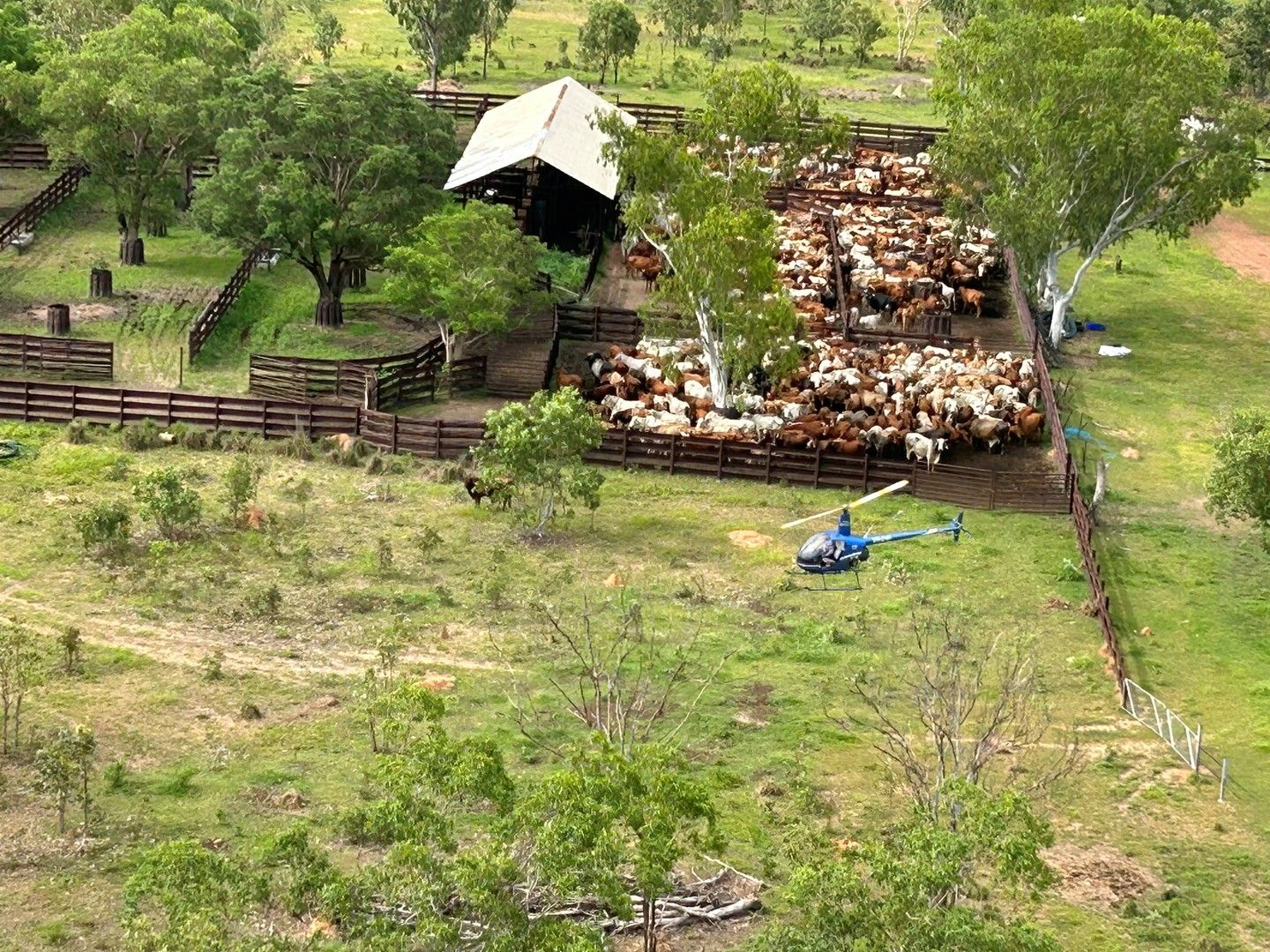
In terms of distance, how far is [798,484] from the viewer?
153 ft

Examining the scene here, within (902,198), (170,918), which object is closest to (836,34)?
(902,198)

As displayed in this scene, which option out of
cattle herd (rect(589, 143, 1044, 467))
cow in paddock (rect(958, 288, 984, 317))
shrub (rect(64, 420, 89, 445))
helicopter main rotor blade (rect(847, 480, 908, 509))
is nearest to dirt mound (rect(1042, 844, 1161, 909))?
helicopter main rotor blade (rect(847, 480, 908, 509))

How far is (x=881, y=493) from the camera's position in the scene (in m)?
41.8

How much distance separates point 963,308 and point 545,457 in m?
23.3

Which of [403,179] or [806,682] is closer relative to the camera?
[806,682]

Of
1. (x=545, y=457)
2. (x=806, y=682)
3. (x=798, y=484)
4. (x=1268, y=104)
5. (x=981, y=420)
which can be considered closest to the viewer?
(x=806, y=682)

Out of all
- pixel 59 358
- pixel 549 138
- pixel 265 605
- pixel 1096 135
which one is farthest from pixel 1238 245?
pixel 265 605

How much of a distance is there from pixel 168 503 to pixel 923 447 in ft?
61.5

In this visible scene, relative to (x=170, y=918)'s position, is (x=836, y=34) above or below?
above

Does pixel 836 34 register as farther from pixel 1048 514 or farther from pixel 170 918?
pixel 170 918

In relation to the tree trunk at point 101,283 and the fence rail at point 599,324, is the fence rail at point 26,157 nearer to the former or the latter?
the tree trunk at point 101,283

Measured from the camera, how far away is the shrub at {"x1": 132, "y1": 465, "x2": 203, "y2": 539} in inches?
1574

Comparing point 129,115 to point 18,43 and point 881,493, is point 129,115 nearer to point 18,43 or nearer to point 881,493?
point 18,43

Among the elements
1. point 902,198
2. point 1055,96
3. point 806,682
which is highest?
point 1055,96
